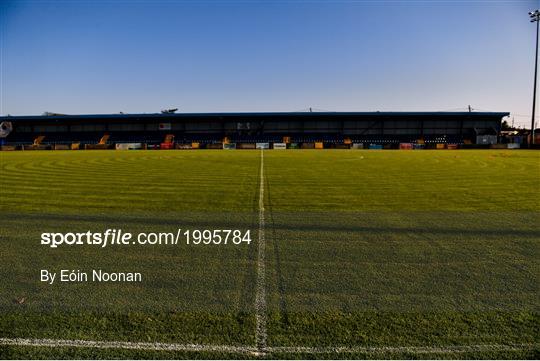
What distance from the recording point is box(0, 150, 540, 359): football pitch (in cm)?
312

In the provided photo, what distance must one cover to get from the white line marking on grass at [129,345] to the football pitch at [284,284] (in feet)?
0.05

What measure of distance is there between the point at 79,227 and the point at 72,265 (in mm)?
2250

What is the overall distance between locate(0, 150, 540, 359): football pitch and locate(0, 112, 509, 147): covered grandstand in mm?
56247

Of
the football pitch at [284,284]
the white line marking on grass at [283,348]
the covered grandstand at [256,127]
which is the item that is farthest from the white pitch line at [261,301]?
the covered grandstand at [256,127]

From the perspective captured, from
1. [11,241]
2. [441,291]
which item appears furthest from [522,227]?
[11,241]

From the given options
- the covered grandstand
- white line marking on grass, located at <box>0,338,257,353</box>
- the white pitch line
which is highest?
the covered grandstand

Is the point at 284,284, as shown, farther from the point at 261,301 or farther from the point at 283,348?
the point at 283,348

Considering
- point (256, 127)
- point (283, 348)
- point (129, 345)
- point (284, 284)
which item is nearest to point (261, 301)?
point (284, 284)

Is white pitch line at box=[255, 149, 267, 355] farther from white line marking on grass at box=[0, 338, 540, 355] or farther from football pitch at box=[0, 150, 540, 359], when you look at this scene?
white line marking on grass at box=[0, 338, 540, 355]

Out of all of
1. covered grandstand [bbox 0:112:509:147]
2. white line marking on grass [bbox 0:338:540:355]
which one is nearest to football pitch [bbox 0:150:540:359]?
white line marking on grass [bbox 0:338:540:355]

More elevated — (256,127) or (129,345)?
(256,127)

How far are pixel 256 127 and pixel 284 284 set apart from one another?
65.1 meters

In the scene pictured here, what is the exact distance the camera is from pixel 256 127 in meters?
68.4

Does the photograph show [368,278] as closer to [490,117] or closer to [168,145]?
[168,145]
